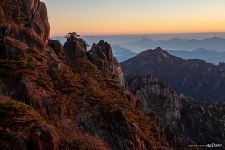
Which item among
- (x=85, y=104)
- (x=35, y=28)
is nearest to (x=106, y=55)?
(x=35, y=28)

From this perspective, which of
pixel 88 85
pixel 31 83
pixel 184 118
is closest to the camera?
pixel 31 83

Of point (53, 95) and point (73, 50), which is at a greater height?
point (73, 50)

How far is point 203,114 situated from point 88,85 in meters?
96.3

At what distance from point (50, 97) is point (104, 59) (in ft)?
103

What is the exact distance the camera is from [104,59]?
241 feet

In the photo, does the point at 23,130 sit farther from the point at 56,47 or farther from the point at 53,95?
the point at 56,47

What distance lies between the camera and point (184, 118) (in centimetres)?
14388

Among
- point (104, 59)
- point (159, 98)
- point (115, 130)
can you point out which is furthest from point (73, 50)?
point (159, 98)

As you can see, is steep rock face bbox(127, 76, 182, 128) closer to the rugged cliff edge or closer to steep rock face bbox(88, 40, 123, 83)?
steep rock face bbox(88, 40, 123, 83)

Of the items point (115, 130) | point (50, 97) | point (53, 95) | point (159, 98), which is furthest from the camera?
point (159, 98)

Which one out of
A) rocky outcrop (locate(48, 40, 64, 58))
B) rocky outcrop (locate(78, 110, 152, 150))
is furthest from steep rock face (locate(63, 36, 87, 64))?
rocky outcrop (locate(78, 110, 152, 150))

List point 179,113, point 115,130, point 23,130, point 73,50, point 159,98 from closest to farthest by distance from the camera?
point 23,130
point 115,130
point 73,50
point 159,98
point 179,113

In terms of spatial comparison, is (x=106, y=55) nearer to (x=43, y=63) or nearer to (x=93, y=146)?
(x=43, y=63)

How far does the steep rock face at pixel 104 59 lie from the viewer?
68431 millimetres
